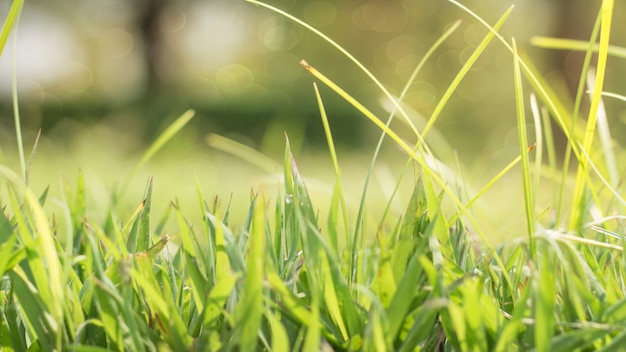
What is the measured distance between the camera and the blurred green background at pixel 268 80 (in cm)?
739

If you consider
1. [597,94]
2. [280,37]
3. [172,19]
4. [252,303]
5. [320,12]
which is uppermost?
[320,12]

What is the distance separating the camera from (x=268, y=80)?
45.6 feet

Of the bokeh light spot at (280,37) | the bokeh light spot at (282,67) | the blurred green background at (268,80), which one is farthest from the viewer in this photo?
the bokeh light spot at (282,67)

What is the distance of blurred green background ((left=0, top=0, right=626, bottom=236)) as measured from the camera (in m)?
7.39

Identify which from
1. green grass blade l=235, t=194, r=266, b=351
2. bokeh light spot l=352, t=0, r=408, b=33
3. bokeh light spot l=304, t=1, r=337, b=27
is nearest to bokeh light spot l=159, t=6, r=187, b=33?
bokeh light spot l=304, t=1, r=337, b=27

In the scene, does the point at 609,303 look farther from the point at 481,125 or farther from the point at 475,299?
the point at 481,125

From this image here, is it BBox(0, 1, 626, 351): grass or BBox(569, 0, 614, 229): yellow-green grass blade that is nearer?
BBox(0, 1, 626, 351): grass

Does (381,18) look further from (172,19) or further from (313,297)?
(313,297)

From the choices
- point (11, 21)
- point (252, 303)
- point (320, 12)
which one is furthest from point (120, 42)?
point (252, 303)

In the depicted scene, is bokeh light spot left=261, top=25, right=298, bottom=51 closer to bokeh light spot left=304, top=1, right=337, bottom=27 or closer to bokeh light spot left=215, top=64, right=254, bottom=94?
bokeh light spot left=304, top=1, right=337, bottom=27

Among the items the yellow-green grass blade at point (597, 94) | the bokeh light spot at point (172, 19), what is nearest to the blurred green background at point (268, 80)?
the bokeh light spot at point (172, 19)

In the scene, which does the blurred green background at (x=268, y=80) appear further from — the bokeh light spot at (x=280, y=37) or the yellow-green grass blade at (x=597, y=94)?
the yellow-green grass blade at (x=597, y=94)

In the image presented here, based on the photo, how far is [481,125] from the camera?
14.1m

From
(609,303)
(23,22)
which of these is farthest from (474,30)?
(609,303)
